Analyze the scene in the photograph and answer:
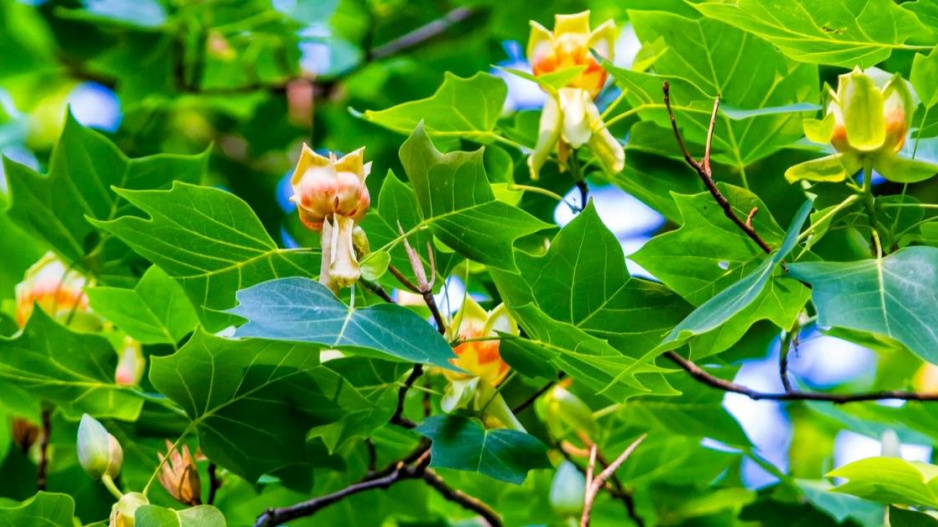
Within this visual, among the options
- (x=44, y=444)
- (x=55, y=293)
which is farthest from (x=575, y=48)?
(x=44, y=444)

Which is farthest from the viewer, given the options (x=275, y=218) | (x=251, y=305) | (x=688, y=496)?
(x=275, y=218)

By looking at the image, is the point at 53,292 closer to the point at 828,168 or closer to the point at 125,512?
the point at 125,512

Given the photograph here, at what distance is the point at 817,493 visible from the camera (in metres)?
1.69

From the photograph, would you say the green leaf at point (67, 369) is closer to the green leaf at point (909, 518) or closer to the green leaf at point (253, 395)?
the green leaf at point (253, 395)

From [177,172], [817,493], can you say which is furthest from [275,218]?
[817,493]

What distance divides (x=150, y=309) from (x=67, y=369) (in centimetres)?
13

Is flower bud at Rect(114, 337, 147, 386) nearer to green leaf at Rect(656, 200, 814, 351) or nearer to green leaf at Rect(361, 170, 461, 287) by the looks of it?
green leaf at Rect(361, 170, 461, 287)

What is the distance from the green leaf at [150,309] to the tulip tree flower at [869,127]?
862 mm

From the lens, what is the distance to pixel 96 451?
1232 mm

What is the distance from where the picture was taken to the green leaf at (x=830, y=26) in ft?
3.84

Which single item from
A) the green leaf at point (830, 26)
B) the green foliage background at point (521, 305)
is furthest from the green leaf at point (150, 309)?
the green leaf at point (830, 26)

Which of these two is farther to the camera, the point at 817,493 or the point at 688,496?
the point at 688,496

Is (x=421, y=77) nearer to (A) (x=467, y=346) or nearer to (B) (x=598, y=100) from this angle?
(B) (x=598, y=100)

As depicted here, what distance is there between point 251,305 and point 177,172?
2.40 feet
